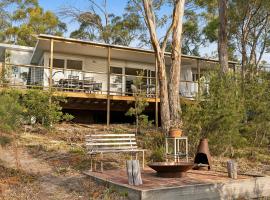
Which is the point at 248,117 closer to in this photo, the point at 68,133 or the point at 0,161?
the point at 68,133

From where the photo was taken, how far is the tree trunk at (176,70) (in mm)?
11030

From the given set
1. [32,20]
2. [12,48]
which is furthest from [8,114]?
[32,20]

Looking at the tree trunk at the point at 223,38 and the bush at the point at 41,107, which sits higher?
the tree trunk at the point at 223,38

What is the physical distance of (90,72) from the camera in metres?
16.3

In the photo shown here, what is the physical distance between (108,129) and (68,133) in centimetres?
200

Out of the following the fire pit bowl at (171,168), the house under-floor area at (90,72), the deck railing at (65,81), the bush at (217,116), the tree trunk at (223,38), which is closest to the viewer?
the fire pit bowl at (171,168)

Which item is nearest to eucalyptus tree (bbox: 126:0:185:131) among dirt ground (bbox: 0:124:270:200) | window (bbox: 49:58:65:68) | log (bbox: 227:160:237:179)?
dirt ground (bbox: 0:124:270:200)

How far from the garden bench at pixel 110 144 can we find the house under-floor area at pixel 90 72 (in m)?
6.09

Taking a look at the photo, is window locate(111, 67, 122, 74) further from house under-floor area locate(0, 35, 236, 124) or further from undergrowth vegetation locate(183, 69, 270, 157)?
undergrowth vegetation locate(183, 69, 270, 157)

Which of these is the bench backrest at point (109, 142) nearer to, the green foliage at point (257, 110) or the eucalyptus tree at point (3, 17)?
the green foliage at point (257, 110)

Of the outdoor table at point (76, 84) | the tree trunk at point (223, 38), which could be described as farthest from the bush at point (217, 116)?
the outdoor table at point (76, 84)

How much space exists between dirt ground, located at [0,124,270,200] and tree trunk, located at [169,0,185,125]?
184cm

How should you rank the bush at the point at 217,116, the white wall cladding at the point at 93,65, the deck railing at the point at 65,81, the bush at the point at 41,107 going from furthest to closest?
the white wall cladding at the point at 93,65 → the deck railing at the point at 65,81 → the bush at the point at 41,107 → the bush at the point at 217,116

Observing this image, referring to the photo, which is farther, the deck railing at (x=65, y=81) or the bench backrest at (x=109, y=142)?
the deck railing at (x=65, y=81)
